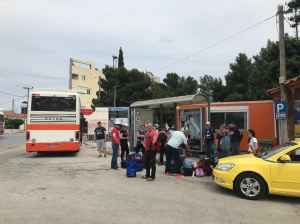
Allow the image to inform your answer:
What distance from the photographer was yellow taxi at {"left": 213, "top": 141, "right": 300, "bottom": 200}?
19.1 ft

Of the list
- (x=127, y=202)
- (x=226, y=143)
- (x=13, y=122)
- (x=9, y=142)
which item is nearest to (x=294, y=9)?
(x=226, y=143)

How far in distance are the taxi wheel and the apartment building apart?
1981 inches

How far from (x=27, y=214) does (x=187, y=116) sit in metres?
9.59

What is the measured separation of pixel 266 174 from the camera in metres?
5.97

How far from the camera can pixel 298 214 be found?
514 cm

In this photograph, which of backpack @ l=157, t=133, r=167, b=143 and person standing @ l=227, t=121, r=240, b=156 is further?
backpack @ l=157, t=133, r=167, b=143

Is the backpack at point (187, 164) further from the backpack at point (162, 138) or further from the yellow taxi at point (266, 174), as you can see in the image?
the yellow taxi at point (266, 174)

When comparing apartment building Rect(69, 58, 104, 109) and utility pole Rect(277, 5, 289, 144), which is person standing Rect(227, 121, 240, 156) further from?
apartment building Rect(69, 58, 104, 109)

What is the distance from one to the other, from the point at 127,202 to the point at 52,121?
7.98 m

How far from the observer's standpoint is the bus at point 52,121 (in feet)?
40.0

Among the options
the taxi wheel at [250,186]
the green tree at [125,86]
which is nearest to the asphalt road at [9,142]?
the green tree at [125,86]

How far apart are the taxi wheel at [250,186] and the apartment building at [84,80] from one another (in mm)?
50325

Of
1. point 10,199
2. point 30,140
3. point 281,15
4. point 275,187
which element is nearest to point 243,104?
point 281,15

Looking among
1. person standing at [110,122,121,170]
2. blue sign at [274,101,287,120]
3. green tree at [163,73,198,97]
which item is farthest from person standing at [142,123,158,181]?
green tree at [163,73,198,97]
